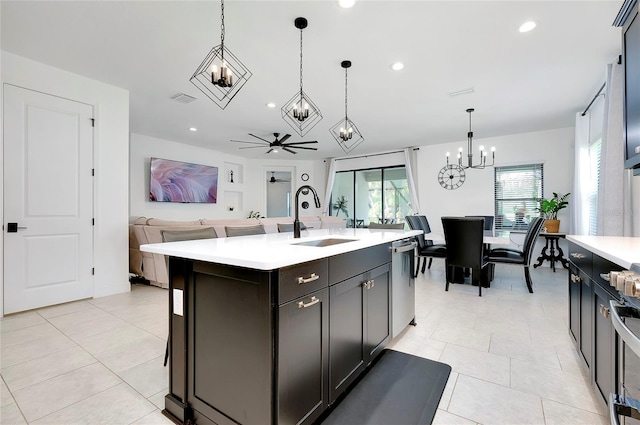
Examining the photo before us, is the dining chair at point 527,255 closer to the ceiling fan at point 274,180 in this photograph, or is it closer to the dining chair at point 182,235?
the dining chair at point 182,235

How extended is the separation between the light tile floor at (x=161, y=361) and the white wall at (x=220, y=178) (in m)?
3.31

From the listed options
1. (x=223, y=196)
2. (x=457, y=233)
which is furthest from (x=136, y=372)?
(x=223, y=196)

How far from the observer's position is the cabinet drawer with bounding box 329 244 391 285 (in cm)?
150

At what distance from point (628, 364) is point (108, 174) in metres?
4.83

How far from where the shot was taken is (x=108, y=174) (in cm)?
368

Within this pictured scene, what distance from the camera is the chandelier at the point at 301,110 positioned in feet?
9.46

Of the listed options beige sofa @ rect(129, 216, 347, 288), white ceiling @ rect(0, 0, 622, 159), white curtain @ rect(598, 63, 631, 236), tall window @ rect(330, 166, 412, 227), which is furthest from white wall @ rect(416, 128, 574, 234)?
beige sofa @ rect(129, 216, 347, 288)

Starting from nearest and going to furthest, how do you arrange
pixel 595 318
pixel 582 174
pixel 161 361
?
pixel 595 318 → pixel 161 361 → pixel 582 174

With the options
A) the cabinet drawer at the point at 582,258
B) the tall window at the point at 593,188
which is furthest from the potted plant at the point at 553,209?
the cabinet drawer at the point at 582,258

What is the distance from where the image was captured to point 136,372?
1907 mm

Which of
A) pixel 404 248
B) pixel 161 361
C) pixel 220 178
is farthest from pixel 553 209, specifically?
pixel 220 178

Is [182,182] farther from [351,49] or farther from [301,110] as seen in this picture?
[351,49]

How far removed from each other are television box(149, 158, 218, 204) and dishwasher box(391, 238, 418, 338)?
5.79m

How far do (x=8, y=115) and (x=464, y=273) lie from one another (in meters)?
6.21
